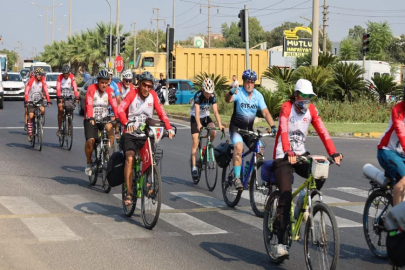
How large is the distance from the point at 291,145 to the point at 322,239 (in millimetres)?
1497

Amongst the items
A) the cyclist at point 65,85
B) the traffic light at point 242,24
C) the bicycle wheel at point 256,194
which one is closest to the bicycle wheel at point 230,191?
the bicycle wheel at point 256,194

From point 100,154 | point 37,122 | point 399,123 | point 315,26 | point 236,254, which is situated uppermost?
point 315,26

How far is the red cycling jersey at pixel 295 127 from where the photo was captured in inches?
285

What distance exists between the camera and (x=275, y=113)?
2692cm

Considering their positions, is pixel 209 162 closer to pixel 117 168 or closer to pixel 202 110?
pixel 202 110

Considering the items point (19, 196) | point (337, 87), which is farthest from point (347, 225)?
point (337, 87)

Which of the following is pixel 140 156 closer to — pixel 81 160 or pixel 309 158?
pixel 309 158

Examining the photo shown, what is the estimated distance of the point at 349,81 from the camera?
95.8ft

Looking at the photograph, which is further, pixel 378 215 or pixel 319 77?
pixel 319 77

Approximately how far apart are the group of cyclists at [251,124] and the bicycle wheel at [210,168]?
0.35 m

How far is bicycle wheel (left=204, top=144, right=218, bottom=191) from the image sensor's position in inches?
470

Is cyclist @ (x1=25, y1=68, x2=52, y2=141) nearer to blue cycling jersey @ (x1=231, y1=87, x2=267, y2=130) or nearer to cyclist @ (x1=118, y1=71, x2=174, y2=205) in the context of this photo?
blue cycling jersey @ (x1=231, y1=87, x2=267, y2=130)

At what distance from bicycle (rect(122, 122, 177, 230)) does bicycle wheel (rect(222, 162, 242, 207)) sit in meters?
1.61

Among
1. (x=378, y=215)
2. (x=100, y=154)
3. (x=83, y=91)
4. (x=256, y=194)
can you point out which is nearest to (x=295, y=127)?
(x=378, y=215)
